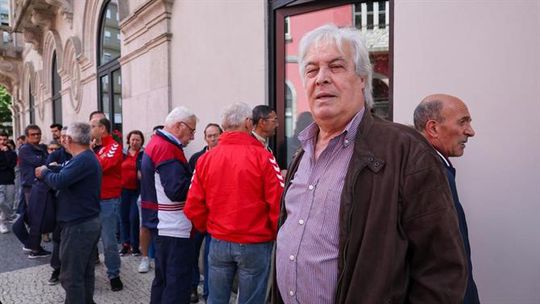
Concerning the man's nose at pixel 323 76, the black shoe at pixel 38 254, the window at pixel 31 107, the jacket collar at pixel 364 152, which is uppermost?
the window at pixel 31 107

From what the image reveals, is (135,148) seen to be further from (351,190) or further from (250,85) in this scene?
(351,190)

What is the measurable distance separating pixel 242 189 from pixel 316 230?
4.28ft

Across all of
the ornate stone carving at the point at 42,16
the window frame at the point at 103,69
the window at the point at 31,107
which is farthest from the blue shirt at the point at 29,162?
the window at the point at 31,107

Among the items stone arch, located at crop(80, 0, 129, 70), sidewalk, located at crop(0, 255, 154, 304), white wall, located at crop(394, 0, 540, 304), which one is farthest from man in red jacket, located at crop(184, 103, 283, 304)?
stone arch, located at crop(80, 0, 129, 70)

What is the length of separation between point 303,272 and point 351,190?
1.27ft

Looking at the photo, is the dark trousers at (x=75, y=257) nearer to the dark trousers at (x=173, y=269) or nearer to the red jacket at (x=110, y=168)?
the dark trousers at (x=173, y=269)

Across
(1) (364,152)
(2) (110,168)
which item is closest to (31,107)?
(2) (110,168)

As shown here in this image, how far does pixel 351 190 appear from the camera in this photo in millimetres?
1254

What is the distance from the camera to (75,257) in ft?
10.9

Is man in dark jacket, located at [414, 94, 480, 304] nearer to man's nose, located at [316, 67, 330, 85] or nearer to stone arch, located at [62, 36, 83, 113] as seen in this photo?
man's nose, located at [316, 67, 330, 85]

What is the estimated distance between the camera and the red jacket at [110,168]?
15.0ft

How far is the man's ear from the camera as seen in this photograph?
216 centimetres

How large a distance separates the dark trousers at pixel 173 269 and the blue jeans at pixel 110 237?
4.33 feet

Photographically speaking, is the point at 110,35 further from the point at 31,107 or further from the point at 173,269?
the point at 31,107
